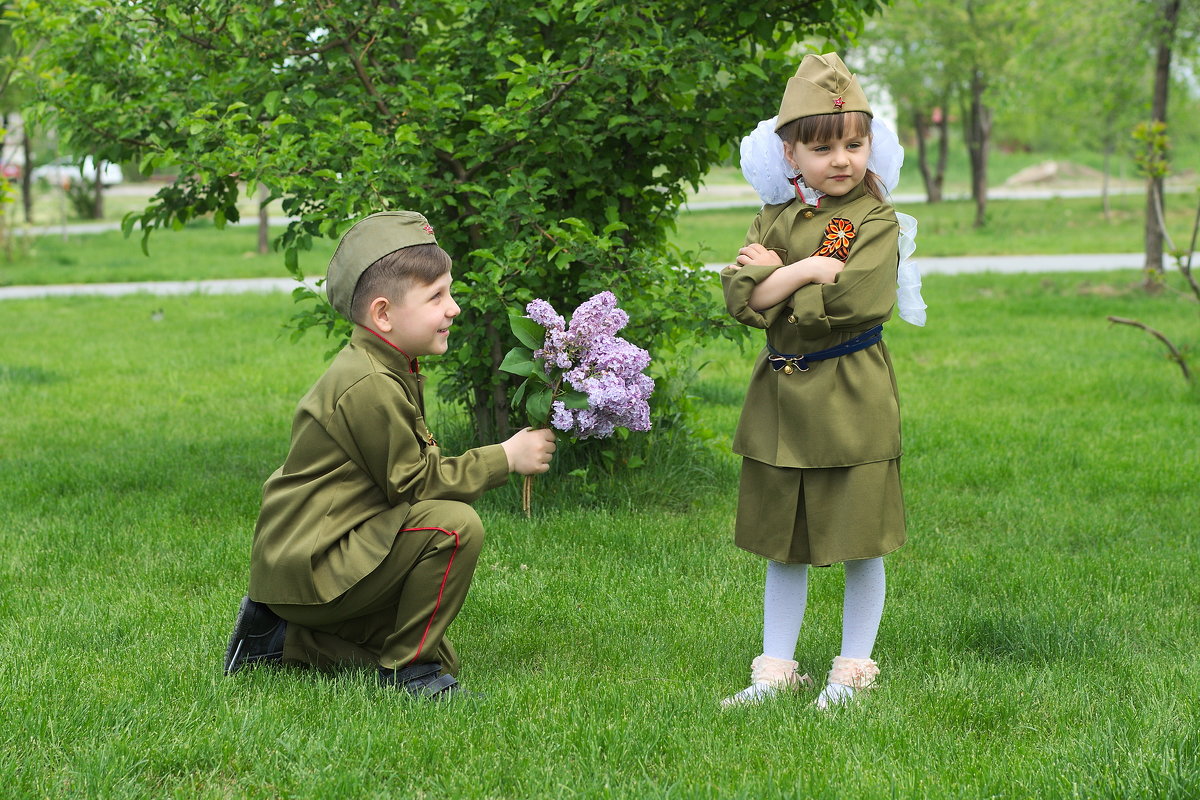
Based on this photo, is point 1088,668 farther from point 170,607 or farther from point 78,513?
point 78,513

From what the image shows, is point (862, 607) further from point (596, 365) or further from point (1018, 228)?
point (1018, 228)

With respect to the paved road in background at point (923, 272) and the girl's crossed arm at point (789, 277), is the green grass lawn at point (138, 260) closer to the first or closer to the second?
the paved road in background at point (923, 272)

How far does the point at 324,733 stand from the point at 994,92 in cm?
1339

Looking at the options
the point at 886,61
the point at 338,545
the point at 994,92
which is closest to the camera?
the point at 338,545

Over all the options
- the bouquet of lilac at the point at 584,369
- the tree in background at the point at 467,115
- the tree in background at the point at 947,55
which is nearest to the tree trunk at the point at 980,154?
the tree in background at the point at 947,55

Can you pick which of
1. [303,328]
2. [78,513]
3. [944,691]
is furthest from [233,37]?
[944,691]

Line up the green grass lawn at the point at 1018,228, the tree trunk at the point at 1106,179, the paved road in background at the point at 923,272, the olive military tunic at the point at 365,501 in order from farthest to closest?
1. the tree trunk at the point at 1106,179
2. the green grass lawn at the point at 1018,228
3. the paved road in background at the point at 923,272
4. the olive military tunic at the point at 365,501

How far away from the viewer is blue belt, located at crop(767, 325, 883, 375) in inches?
128

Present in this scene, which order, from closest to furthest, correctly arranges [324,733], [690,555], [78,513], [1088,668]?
[324,733] → [1088,668] → [690,555] → [78,513]

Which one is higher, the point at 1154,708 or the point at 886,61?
the point at 886,61

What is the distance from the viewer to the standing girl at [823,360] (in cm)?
320

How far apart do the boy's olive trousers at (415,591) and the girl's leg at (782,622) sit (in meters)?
0.84

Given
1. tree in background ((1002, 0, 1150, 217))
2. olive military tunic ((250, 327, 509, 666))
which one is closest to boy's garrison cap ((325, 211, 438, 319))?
olive military tunic ((250, 327, 509, 666))

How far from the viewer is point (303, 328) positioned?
17.6ft
